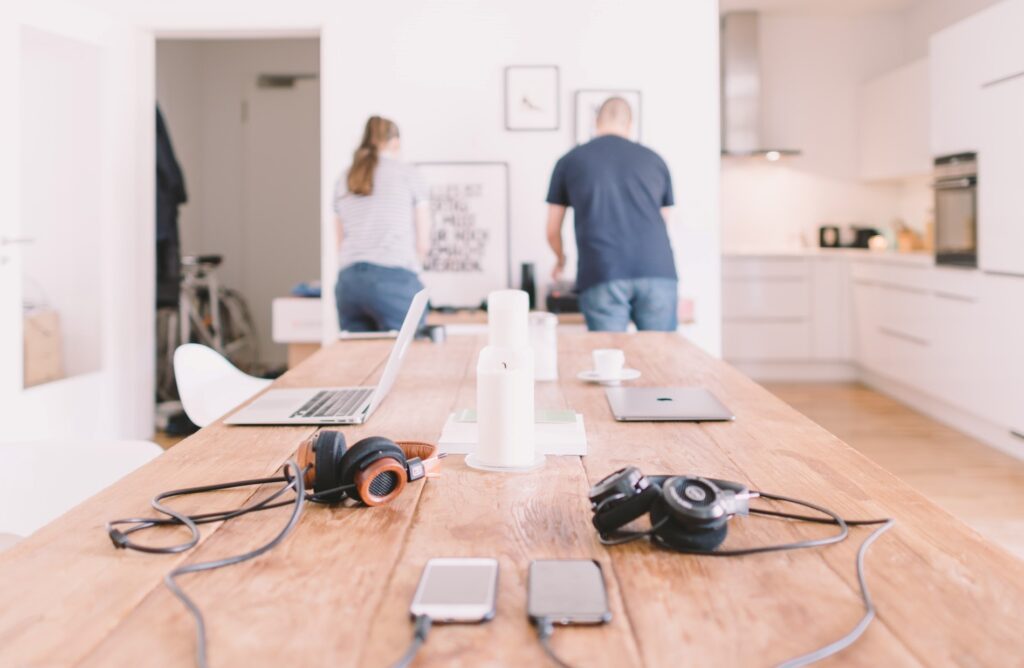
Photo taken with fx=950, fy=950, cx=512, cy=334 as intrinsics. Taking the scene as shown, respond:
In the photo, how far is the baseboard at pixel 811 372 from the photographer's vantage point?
6.72 metres

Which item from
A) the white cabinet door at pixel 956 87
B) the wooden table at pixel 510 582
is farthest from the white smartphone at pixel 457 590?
the white cabinet door at pixel 956 87

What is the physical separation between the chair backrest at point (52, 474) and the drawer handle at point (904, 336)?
4692mm

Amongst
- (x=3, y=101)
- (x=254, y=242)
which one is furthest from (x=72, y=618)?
(x=254, y=242)

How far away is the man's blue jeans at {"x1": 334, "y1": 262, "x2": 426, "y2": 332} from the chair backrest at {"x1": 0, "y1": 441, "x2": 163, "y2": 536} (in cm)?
197

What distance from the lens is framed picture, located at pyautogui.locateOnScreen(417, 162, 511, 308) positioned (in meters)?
5.09

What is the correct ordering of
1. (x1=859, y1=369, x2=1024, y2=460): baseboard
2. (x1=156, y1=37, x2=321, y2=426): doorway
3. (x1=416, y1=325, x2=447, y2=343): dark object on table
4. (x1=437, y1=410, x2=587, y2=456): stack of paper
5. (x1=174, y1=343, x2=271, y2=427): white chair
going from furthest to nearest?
(x1=156, y1=37, x2=321, y2=426): doorway, (x1=859, y1=369, x2=1024, y2=460): baseboard, (x1=416, y1=325, x2=447, y2=343): dark object on table, (x1=174, y1=343, x2=271, y2=427): white chair, (x1=437, y1=410, x2=587, y2=456): stack of paper

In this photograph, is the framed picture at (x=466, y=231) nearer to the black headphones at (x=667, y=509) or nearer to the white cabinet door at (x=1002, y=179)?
the white cabinet door at (x=1002, y=179)

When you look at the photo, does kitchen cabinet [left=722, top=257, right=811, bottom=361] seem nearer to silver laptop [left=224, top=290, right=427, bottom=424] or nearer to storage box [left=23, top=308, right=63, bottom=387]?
storage box [left=23, top=308, right=63, bottom=387]

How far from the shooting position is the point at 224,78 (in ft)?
24.0

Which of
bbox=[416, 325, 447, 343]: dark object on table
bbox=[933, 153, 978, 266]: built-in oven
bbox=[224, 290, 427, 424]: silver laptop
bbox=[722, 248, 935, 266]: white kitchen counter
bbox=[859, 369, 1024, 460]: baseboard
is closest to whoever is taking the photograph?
bbox=[224, 290, 427, 424]: silver laptop

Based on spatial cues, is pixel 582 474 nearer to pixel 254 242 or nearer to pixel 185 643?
pixel 185 643

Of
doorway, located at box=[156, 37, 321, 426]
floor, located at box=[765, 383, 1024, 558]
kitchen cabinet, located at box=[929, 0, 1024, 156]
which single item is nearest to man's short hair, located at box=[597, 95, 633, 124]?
floor, located at box=[765, 383, 1024, 558]

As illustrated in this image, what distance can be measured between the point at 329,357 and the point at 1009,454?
3.43 metres

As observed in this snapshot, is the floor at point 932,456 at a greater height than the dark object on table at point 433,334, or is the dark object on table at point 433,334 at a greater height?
the dark object on table at point 433,334
